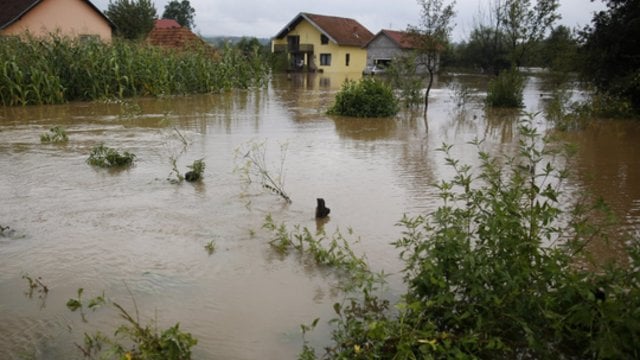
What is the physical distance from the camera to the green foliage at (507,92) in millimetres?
18219

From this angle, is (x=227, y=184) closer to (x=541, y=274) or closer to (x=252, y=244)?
(x=252, y=244)

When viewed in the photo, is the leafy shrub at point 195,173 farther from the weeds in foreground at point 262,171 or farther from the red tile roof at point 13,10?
the red tile roof at point 13,10

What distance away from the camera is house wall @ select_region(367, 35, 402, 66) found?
47.8 meters

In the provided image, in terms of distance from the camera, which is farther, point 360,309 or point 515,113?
point 515,113

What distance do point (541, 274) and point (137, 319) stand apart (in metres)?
2.82

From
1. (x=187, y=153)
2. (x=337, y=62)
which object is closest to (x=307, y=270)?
(x=187, y=153)

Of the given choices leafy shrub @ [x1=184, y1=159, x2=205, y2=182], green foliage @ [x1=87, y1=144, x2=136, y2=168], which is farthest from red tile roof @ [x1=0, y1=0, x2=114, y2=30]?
leafy shrub @ [x1=184, y1=159, x2=205, y2=182]

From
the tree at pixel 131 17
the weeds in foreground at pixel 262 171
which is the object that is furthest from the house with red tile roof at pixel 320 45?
the weeds in foreground at pixel 262 171

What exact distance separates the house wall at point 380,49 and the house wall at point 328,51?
1.94 meters

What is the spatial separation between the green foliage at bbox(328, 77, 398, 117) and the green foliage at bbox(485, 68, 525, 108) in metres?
4.85

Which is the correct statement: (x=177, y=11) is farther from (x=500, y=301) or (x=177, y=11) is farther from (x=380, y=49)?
(x=500, y=301)

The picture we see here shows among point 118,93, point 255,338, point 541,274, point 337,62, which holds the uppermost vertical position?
point 337,62

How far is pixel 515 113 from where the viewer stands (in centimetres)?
1706

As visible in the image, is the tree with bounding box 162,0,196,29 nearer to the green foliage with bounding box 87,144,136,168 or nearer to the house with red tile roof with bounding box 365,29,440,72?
the house with red tile roof with bounding box 365,29,440,72
